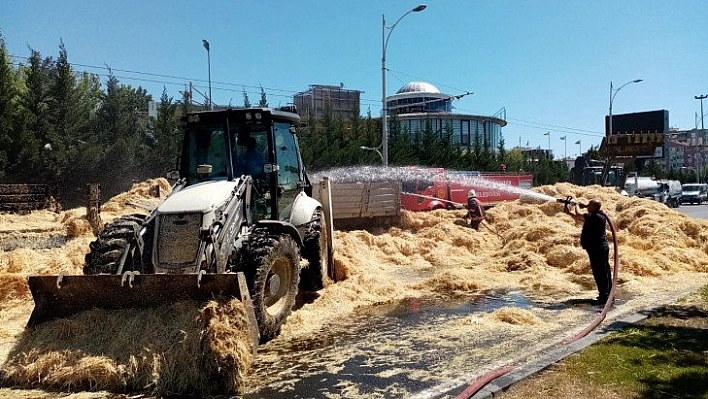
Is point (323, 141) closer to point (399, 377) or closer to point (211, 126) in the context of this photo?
point (211, 126)

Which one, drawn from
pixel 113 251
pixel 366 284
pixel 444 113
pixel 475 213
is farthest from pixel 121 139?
pixel 444 113

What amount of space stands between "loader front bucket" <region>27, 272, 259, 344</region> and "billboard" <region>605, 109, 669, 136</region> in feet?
209

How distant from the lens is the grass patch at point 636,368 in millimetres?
5367

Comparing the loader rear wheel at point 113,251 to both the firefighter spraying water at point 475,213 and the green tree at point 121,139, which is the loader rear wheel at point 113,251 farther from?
the green tree at point 121,139

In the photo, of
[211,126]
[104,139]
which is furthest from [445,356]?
[104,139]

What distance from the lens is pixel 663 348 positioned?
6668 millimetres

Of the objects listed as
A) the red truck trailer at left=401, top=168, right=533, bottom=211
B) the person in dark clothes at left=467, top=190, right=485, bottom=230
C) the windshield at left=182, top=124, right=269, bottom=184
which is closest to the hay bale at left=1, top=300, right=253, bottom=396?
the windshield at left=182, top=124, right=269, bottom=184

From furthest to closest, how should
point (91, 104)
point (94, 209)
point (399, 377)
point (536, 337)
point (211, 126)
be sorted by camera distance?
1. point (91, 104)
2. point (94, 209)
3. point (211, 126)
4. point (536, 337)
5. point (399, 377)

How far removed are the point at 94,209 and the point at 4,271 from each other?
450 centimetres

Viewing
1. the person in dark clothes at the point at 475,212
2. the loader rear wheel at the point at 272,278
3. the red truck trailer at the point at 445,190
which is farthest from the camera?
the red truck trailer at the point at 445,190

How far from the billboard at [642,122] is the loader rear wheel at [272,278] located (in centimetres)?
6193

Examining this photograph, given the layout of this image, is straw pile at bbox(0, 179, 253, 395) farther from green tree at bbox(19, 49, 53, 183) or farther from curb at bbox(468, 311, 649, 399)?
green tree at bbox(19, 49, 53, 183)

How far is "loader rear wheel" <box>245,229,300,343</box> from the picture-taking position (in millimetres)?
6789

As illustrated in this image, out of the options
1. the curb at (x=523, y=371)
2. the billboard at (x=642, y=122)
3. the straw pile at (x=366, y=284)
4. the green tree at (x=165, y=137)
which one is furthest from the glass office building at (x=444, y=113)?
the curb at (x=523, y=371)
